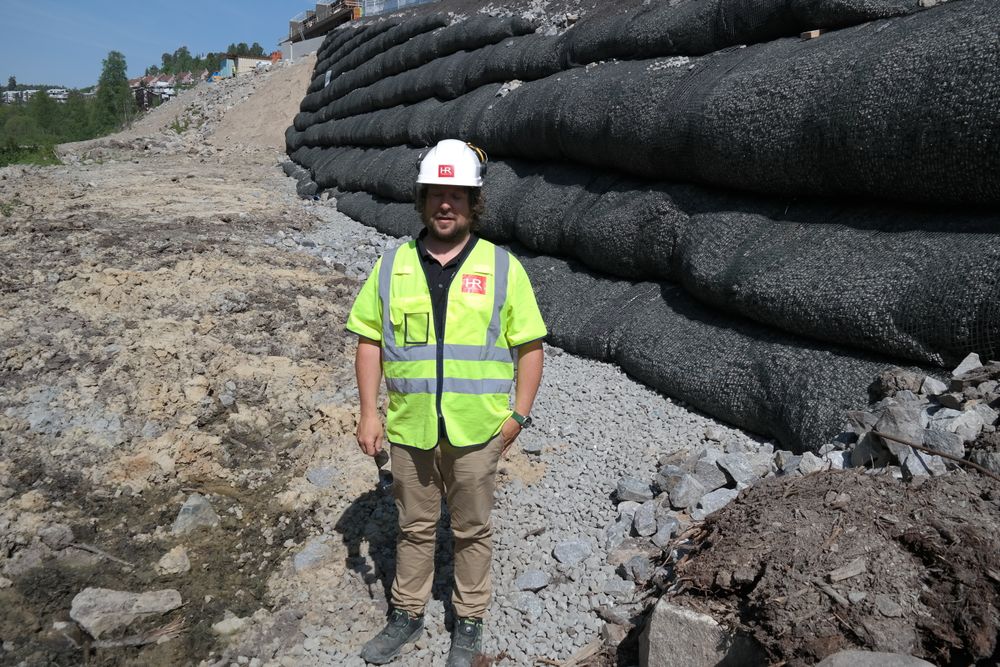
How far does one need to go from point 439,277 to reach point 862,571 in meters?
1.32

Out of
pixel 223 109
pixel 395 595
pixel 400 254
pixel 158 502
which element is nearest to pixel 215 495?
pixel 158 502

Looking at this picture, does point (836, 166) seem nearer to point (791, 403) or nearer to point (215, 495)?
point (791, 403)

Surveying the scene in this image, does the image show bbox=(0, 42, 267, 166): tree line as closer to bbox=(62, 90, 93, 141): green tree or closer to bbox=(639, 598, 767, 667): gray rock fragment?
bbox=(62, 90, 93, 141): green tree

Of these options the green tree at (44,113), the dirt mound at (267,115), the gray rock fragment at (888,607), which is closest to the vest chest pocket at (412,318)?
the gray rock fragment at (888,607)

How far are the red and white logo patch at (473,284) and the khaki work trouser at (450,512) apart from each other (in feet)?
1.46

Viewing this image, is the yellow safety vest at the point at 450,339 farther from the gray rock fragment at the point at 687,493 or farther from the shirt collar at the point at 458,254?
the gray rock fragment at the point at 687,493

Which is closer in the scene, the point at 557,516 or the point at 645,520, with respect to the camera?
the point at 645,520

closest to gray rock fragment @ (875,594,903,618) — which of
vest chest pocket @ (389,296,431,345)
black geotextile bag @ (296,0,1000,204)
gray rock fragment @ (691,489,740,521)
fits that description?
gray rock fragment @ (691,489,740,521)

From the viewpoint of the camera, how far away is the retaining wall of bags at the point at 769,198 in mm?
2678

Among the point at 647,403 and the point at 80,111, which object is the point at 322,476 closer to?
the point at 647,403

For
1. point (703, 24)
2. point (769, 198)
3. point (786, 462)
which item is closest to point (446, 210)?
point (786, 462)

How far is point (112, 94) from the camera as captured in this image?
200 feet

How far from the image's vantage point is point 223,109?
22.9 metres

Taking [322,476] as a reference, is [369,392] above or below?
above
